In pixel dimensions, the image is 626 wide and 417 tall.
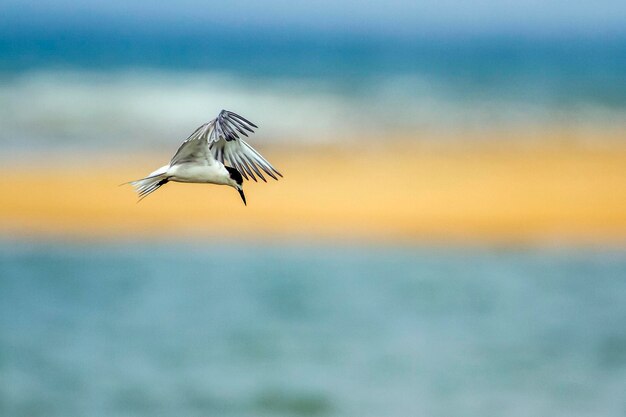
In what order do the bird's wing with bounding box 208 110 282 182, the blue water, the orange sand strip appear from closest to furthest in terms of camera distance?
the bird's wing with bounding box 208 110 282 182 < the blue water < the orange sand strip

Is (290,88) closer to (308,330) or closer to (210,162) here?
(308,330)

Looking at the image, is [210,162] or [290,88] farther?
[290,88]

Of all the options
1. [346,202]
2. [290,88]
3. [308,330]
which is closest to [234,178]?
[308,330]

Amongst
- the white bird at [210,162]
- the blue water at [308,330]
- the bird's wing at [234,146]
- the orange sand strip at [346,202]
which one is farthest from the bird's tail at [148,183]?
the orange sand strip at [346,202]

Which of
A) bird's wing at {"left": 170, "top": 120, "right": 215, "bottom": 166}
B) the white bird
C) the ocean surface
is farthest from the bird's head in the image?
the ocean surface

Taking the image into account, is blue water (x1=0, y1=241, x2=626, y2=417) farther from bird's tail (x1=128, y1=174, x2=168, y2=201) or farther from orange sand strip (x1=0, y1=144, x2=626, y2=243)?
bird's tail (x1=128, y1=174, x2=168, y2=201)

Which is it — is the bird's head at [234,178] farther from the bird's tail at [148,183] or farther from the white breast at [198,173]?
the bird's tail at [148,183]

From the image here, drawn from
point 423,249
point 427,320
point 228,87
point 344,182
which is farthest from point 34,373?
point 228,87
